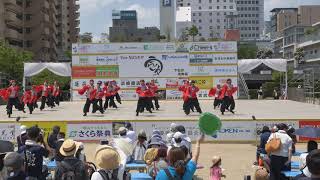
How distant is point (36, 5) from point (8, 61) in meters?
30.7

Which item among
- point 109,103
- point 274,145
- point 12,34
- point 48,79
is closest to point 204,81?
point 109,103

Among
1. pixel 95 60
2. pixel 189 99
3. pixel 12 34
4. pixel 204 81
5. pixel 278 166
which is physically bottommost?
pixel 278 166

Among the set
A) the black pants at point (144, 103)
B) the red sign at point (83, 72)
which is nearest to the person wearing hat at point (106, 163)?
the black pants at point (144, 103)

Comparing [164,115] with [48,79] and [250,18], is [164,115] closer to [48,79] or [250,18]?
[48,79]

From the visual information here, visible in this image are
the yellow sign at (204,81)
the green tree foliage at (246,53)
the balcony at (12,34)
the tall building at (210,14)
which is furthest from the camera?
the tall building at (210,14)

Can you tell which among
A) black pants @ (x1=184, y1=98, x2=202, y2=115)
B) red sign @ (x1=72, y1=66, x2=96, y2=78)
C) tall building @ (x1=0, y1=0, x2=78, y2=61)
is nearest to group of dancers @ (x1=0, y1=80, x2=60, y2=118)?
red sign @ (x1=72, y1=66, x2=96, y2=78)

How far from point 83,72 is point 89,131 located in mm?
21580

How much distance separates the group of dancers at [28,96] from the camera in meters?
25.0

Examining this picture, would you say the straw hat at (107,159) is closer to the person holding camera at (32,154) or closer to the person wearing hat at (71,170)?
the person wearing hat at (71,170)

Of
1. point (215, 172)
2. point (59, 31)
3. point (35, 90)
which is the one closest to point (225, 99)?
point (35, 90)

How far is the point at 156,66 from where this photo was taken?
38.4 m

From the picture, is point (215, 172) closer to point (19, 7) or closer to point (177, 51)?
point (177, 51)

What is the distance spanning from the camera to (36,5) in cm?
8175

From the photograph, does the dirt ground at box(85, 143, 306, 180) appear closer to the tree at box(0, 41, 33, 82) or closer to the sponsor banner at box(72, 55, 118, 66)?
the sponsor banner at box(72, 55, 118, 66)
